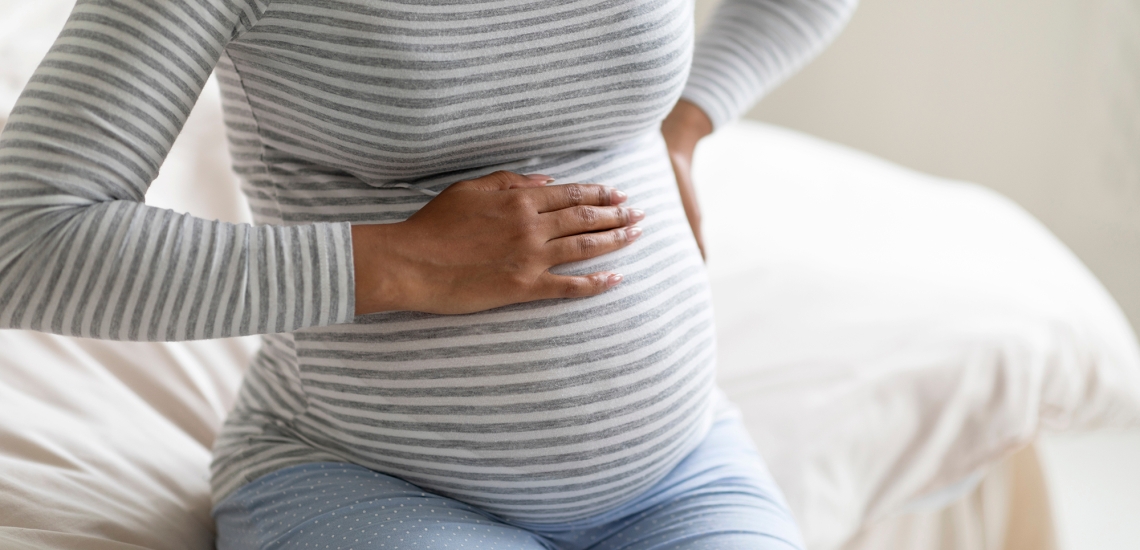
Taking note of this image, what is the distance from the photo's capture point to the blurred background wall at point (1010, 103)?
1992 mm

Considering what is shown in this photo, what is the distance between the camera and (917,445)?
1.06 meters

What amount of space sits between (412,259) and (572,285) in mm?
115

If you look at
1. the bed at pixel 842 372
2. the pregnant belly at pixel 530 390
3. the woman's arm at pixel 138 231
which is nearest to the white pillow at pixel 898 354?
the bed at pixel 842 372

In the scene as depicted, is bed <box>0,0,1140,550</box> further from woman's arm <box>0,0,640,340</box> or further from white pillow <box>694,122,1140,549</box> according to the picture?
woman's arm <box>0,0,640,340</box>

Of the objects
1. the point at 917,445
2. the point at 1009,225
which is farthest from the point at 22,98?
the point at 1009,225

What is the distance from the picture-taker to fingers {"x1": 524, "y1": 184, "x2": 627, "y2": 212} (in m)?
0.61

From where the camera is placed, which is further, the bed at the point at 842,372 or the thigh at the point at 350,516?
the bed at the point at 842,372

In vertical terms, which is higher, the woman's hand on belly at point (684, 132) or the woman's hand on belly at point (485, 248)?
the woman's hand on belly at point (684, 132)

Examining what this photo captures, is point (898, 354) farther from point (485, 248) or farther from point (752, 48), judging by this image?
point (485, 248)

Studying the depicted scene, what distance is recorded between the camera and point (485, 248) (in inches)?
23.3

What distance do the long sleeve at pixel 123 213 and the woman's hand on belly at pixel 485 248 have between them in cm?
4

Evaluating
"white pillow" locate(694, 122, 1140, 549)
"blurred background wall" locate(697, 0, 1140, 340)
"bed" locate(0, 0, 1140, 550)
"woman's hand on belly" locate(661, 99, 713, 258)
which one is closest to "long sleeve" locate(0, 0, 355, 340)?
"bed" locate(0, 0, 1140, 550)

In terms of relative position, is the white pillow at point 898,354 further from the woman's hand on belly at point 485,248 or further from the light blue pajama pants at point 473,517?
the woman's hand on belly at point 485,248

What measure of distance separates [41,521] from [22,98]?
0.35 meters
